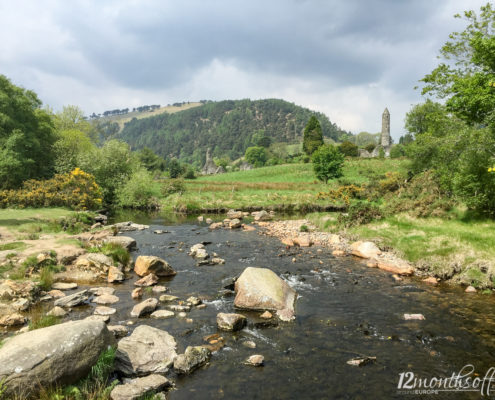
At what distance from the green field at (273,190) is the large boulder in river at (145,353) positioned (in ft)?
108

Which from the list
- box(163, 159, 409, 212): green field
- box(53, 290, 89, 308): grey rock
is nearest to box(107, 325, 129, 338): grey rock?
box(53, 290, 89, 308): grey rock

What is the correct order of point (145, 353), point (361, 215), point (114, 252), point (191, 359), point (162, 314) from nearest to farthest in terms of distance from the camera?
1. point (191, 359)
2. point (145, 353)
3. point (162, 314)
4. point (114, 252)
5. point (361, 215)

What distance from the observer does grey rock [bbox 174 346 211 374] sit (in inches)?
318

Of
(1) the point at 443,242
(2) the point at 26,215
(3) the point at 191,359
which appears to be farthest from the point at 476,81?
(2) the point at 26,215

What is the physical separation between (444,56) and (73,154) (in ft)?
165

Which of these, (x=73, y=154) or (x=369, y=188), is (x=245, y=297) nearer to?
(x=369, y=188)

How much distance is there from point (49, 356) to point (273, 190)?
5239cm

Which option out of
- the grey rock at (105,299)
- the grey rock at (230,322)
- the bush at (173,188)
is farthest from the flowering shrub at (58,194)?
the grey rock at (230,322)

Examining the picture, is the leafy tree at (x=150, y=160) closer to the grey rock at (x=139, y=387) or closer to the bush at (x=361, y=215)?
the bush at (x=361, y=215)

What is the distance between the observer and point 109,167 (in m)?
50.8

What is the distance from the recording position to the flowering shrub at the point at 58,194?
102 ft

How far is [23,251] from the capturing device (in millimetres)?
15977

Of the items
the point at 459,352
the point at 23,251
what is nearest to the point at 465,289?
the point at 459,352

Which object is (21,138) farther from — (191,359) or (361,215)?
(361,215)
